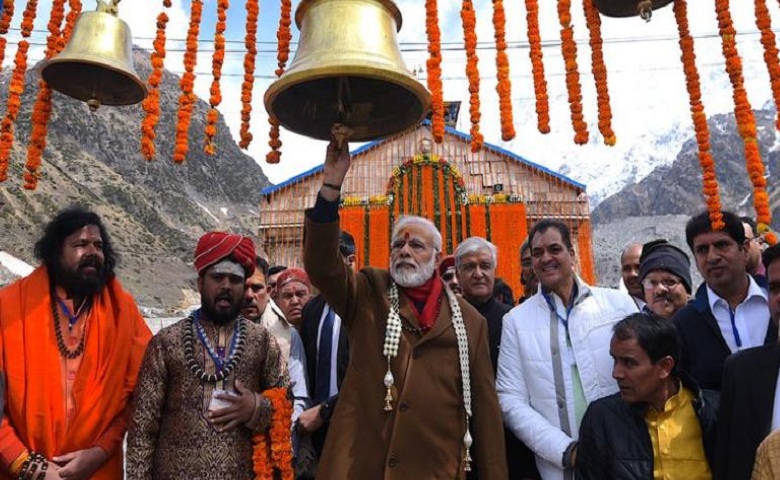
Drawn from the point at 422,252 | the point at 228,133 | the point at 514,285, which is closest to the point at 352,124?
the point at 422,252

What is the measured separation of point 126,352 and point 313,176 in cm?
1553

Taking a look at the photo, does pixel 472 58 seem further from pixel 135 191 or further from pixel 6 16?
pixel 135 191

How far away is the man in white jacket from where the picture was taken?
9.35 ft

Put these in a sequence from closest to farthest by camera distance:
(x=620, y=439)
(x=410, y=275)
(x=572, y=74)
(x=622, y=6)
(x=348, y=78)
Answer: (x=348, y=78), (x=620, y=439), (x=410, y=275), (x=622, y=6), (x=572, y=74)

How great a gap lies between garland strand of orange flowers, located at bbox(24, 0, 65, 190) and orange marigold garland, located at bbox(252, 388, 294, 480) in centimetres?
227

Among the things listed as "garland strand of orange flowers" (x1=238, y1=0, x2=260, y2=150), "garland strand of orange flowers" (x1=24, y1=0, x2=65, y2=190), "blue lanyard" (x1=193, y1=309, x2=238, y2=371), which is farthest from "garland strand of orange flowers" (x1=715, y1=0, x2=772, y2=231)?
"garland strand of orange flowers" (x1=24, y1=0, x2=65, y2=190)

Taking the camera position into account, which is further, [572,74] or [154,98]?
[572,74]

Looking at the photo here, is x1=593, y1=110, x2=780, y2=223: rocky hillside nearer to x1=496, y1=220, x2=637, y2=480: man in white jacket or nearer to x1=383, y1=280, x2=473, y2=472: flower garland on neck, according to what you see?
x1=496, y1=220, x2=637, y2=480: man in white jacket

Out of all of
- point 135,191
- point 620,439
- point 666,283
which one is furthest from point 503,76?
point 135,191

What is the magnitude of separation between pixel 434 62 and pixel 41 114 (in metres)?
2.72

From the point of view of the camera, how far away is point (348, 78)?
2.31m

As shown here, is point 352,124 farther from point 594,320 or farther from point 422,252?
point 594,320

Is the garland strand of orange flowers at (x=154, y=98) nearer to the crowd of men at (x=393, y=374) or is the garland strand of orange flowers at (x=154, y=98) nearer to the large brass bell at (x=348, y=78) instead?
the crowd of men at (x=393, y=374)

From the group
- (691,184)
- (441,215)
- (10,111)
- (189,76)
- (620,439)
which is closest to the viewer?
(620,439)
